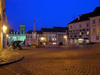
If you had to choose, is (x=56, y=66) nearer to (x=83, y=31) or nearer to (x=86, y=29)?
(x=86, y=29)

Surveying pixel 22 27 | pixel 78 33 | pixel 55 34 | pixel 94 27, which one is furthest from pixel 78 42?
pixel 22 27

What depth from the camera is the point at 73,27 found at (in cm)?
5428

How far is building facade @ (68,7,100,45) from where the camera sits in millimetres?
42656


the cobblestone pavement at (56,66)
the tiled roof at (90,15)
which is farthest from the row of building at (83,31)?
the cobblestone pavement at (56,66)

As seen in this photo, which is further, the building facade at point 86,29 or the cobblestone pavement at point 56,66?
the building facade at point 86,29

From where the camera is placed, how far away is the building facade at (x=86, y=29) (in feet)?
140

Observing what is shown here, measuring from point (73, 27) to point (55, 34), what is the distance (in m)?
24.3

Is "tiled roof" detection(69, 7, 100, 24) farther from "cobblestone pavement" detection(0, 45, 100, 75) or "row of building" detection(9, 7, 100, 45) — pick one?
"cobblestone pavement" detection(0, 45, 100, 75)

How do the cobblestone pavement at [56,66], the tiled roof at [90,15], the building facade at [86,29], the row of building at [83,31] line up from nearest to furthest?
the cobblestone pavement at [56,66] < the row of building at [83,31] < the building facade at [86,29] < the tiled roof at [90,15]

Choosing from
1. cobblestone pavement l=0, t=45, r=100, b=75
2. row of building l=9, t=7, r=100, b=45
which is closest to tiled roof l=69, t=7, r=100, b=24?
row of building l=9, t=7, r=100, b=45

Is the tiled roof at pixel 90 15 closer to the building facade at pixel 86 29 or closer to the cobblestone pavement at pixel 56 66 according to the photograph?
the building facade at pixel 86 29

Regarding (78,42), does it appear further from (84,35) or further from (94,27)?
(94,27)

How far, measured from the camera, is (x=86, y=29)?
159ft

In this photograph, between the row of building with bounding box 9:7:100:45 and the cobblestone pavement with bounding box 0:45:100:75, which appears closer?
the cobblestone pavement with bounding box 0:45:100:75
